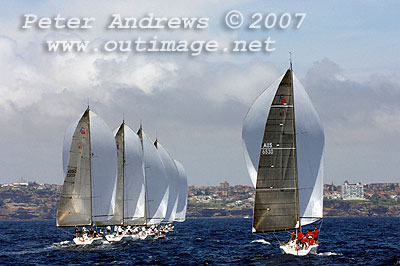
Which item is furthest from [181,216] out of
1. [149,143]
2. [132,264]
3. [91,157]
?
[132,264]

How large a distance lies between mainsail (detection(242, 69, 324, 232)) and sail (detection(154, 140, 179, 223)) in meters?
42.5

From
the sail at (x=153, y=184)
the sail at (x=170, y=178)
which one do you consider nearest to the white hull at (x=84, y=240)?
the sail at (x=153, y=184)

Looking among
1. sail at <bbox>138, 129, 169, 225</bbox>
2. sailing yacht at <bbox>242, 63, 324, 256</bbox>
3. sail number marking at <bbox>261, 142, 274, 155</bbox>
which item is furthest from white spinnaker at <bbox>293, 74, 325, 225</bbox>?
sail at <bbox>138, 129, 169, 225</bbox>

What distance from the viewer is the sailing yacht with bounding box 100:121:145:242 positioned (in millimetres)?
76875

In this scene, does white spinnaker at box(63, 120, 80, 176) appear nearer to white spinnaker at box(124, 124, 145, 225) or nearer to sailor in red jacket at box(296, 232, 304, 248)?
white spinnaker at box(124, 124, 145, 225)

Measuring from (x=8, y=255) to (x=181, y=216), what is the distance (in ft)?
150

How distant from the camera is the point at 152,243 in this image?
75.2 meters

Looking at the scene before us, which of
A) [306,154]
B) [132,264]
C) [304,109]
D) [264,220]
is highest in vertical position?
[304,109]

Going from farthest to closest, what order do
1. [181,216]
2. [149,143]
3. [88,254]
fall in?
[181,216] < [149,143] < [88,254]

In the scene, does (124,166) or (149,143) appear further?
(149,143)

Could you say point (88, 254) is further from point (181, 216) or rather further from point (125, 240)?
point (181, 216)

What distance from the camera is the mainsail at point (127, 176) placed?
7688 centimetres

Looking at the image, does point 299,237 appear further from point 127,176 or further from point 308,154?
point 127,176

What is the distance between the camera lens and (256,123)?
48.9m
